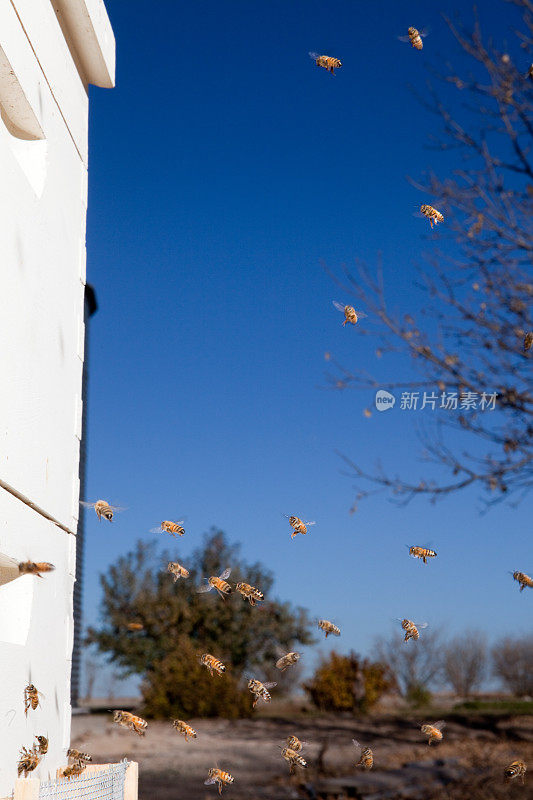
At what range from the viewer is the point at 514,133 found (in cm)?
1023

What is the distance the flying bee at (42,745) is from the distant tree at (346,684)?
1830cm

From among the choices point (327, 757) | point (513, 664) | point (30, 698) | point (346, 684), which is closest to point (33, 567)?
point (30, 698)

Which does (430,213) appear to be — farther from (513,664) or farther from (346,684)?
(513,664)

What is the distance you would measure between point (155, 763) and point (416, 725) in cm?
618

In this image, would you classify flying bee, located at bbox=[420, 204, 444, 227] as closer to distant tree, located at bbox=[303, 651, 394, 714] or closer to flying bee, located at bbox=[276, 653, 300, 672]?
flying bee, located at bbox=[276, 653, 300, 672]

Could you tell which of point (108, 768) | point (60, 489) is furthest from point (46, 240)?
point (108, 768)

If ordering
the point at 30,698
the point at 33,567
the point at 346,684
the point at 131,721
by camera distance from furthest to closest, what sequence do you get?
the point at 346,684
the point at 131,721
the point at 30,698
the point at 33,567

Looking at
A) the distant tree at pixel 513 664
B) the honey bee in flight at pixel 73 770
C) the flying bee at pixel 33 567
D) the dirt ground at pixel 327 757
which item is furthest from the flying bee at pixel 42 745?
the distant tree at pixel 513 664

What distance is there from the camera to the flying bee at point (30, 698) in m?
2.67

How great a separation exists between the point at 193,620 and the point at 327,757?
10.9 m

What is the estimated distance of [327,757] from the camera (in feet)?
41.3

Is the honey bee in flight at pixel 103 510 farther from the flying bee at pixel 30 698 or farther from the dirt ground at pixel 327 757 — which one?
the dirt ground at pixel 327 757

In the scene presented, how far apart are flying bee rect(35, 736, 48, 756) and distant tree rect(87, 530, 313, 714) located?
1986cm

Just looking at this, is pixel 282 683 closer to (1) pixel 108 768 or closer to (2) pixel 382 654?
(2) pixel 382 654
